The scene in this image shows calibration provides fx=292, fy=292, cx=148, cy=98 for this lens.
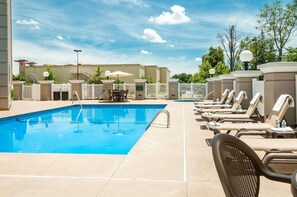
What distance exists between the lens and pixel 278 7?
114 ft

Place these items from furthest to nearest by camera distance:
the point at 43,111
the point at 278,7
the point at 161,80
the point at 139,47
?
the point at 161,80 < the point at 139,47 < the point at 278,7 < the point at 43,111

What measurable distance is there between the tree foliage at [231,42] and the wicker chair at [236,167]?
3747 centimetres

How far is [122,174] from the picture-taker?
4176mm

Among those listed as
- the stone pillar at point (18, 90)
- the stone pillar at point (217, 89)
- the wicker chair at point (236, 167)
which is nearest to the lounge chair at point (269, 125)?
the wicker chair at point (236, 167)

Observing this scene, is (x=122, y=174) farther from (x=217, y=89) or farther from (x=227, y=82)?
(x=217, y=89)

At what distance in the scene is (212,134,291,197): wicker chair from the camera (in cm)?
171

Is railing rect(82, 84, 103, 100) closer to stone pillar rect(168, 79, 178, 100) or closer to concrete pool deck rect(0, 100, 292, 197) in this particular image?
stone pillar rect(168, 79, 178, 100)

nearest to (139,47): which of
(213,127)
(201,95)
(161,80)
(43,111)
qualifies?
(161,80)

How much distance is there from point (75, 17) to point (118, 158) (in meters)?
26.6

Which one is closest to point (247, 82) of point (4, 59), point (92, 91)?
point (4, 59)

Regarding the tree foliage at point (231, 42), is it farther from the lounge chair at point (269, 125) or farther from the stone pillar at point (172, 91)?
the lounge chair at point (269, 125)

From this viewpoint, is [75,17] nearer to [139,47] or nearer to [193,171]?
[193,171]

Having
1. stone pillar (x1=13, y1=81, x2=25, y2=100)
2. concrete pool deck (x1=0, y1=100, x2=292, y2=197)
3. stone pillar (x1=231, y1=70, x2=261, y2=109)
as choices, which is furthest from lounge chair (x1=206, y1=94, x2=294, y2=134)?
stone pillar (x1=13, y1=81, x2=25, y2=100)

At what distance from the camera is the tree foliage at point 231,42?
37562 mm
